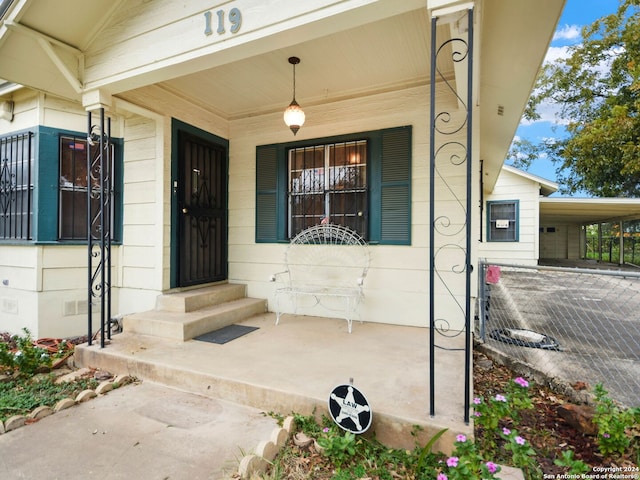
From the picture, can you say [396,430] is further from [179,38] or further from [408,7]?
[179,38]

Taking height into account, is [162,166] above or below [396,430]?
above

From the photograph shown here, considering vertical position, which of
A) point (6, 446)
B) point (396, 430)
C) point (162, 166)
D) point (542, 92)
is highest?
point (542, 92)

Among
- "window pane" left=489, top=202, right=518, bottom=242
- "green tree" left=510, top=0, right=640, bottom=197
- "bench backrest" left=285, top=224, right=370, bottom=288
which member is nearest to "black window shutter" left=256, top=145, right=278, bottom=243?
"bench backrest" left=285, top=224, right=370, bottom=288

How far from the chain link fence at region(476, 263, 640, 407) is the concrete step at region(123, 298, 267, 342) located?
2.69 meters

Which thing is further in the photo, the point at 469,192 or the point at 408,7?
the point at 408,7

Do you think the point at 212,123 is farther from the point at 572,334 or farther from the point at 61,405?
the point at 572,334

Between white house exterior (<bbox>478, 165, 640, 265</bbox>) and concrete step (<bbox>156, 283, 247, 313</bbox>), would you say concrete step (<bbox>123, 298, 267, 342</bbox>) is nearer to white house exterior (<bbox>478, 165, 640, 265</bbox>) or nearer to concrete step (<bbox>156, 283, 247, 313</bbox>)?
concrete step (<bbox>156, 283, 247, 313</bbox>)

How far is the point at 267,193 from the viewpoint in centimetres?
436

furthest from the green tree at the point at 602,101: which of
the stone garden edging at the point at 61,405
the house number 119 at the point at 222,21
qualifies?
the stone garden edging at the point at 61,405

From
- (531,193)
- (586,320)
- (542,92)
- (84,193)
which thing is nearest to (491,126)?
(586,320)

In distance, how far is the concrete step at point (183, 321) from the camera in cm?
319

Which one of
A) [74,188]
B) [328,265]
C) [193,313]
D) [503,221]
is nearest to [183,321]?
[193,313]

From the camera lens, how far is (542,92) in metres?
13.1

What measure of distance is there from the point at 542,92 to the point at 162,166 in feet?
49.2
